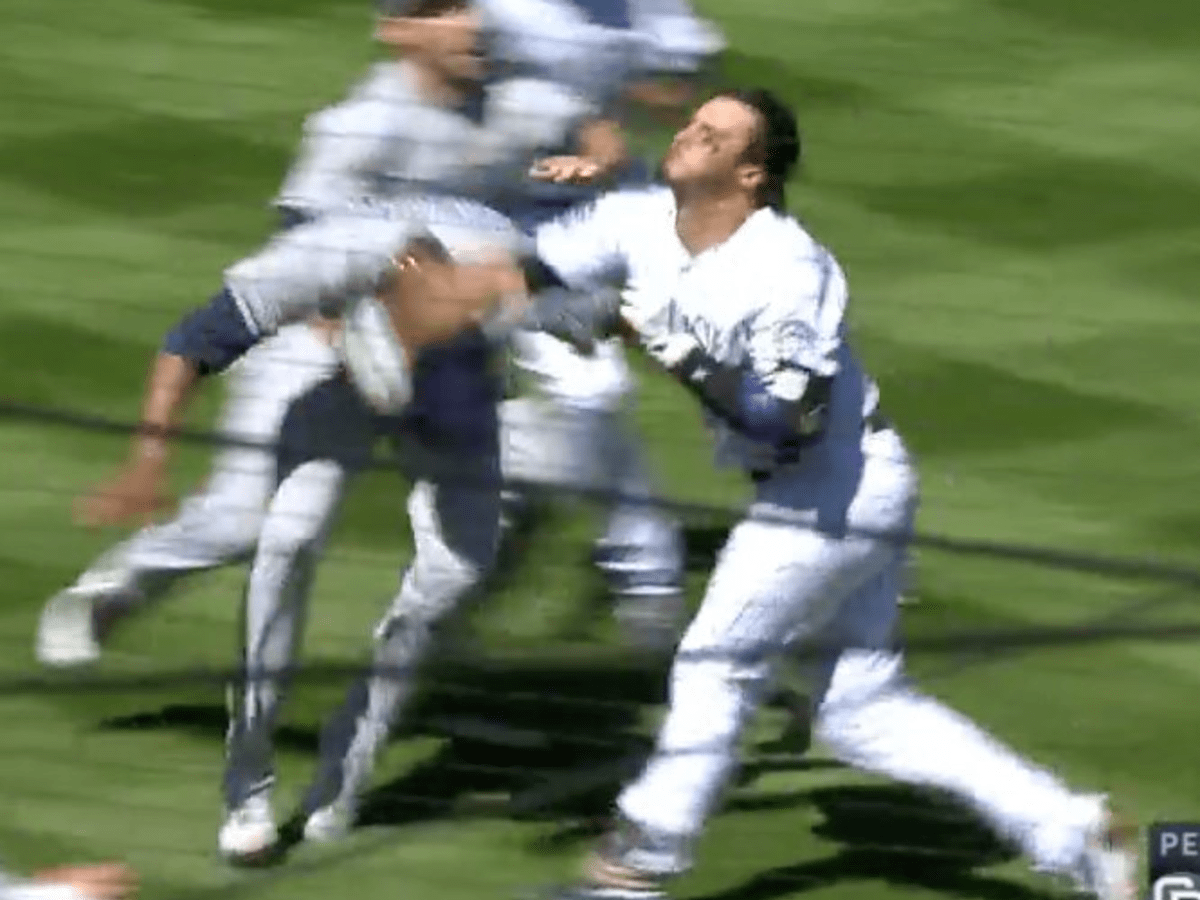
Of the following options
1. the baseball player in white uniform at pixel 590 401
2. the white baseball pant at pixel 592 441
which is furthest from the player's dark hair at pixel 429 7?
the white baseball pant at pixel 592 441

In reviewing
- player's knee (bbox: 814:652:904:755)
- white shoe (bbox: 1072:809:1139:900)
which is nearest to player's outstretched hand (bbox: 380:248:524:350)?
player's knee (bbox: 814:652:904:755)

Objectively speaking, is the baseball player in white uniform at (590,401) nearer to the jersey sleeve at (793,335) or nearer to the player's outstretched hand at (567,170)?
the player's outstretched hand at (567,170)

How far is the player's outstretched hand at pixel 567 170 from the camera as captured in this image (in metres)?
8.13

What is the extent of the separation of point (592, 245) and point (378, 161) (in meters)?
0.40

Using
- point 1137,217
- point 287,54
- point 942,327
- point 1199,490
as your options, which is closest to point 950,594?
point 1199,490

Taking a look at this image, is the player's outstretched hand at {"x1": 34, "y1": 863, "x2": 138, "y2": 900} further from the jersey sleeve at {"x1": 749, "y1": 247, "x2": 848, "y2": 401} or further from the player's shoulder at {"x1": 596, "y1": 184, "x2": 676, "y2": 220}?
the player's shoulder at {"x1": 596, "y1": 184, "x2": 676, "y2": 220}

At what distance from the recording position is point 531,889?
7770 mm

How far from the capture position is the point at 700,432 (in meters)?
9.62

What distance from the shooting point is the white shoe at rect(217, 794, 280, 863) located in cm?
779

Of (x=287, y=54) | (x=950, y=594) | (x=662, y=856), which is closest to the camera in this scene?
(x=662, y=856)

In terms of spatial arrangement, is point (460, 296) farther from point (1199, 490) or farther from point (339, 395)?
point (1199, 490)

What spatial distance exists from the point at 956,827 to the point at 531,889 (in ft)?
2.54

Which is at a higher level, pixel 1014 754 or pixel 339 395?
pixel 339 395

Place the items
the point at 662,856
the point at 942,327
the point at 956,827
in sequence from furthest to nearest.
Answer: the point at 942,327
the point at 956,827
the point at 662,856
